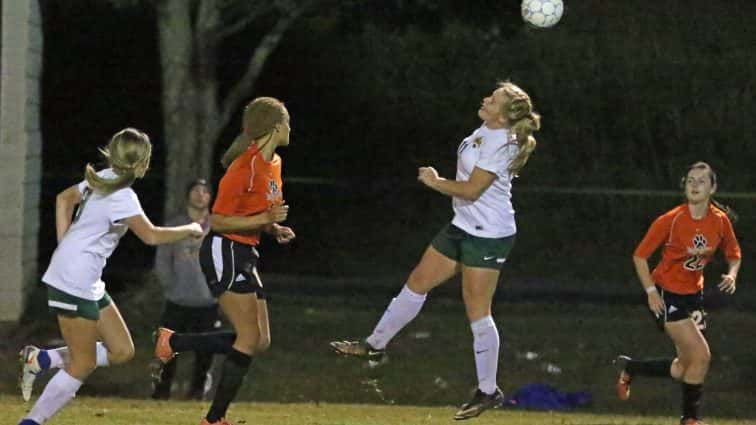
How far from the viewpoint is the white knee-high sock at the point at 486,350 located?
31.4ft

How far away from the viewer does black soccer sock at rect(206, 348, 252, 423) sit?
9.16m

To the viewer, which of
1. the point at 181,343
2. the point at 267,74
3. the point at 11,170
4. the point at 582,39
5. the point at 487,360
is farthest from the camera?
the point at 582,39

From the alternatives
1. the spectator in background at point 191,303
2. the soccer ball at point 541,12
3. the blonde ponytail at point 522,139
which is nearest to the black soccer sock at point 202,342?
the blonde ponytail at point 522,139

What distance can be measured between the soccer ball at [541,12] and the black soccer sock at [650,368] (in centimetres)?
249

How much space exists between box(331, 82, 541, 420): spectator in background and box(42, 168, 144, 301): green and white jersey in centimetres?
171

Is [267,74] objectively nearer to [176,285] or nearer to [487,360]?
[176,285]

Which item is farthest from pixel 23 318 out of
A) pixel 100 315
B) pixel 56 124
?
pixel 100 315

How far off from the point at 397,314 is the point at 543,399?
495cm

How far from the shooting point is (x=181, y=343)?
34.0 ft

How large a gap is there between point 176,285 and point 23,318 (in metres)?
4.48

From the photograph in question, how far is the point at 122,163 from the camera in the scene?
28.3ft

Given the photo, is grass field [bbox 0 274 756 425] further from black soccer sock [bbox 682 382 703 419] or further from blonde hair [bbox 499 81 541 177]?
blonde hair [bbox 499 81 541 177]

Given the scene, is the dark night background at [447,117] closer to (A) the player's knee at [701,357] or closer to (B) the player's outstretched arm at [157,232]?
(A) the player's knee at [701,357]

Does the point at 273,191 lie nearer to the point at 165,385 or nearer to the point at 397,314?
the point at 397,314
